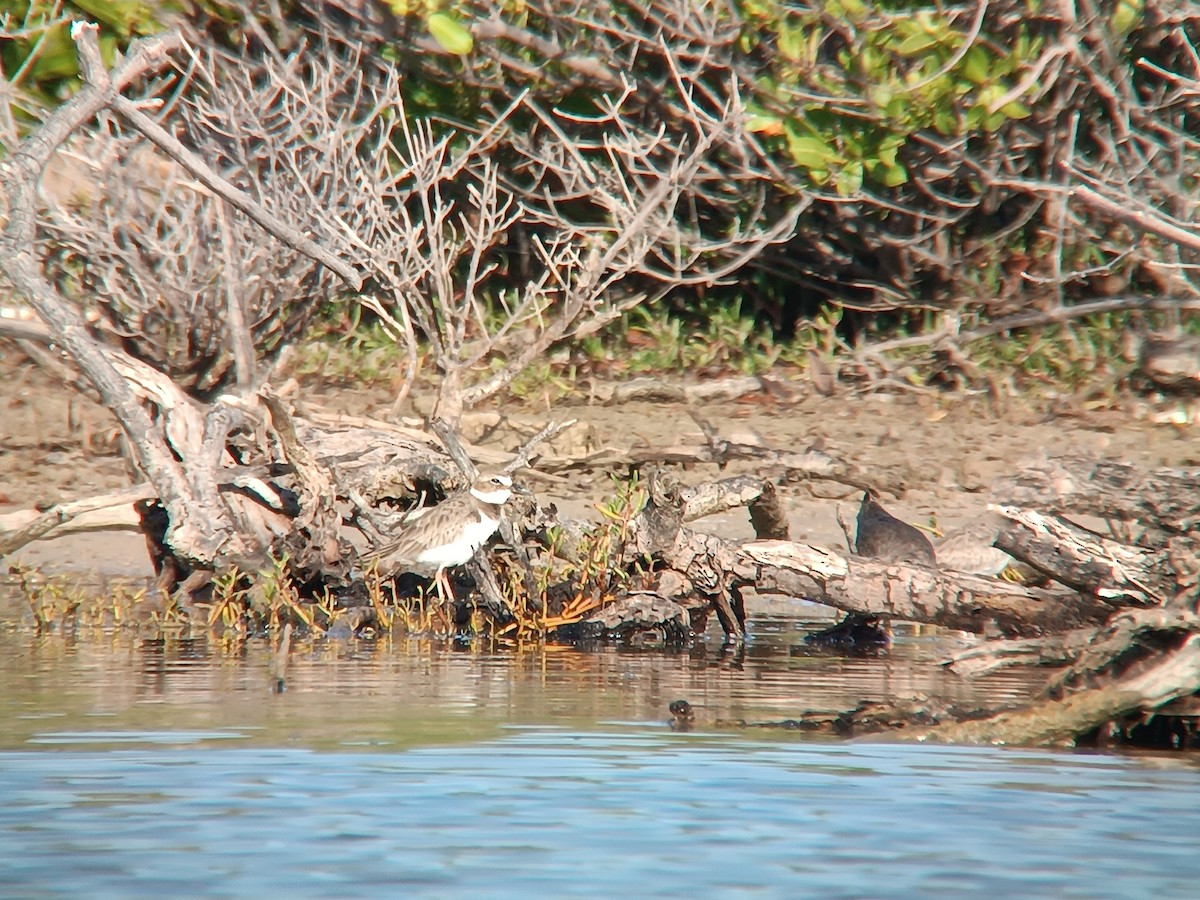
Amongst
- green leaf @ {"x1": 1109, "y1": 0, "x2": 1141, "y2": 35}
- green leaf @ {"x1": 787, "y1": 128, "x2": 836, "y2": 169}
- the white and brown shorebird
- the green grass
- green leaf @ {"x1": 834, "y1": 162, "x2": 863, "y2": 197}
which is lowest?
the white and brown shorebird

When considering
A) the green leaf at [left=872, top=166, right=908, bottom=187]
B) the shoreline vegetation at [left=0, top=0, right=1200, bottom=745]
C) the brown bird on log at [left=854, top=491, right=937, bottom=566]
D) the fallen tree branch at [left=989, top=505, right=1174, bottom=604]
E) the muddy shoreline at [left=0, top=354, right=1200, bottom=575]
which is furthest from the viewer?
the green leaf at [left=872, top=166, right=908, bottom=187]

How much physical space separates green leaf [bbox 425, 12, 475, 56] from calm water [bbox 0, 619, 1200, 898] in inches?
221

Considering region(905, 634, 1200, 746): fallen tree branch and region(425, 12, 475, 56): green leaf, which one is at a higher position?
region(425, 12, 475, 56): green leaf

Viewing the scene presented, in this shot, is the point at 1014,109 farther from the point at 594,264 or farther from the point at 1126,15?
the point at 594,264

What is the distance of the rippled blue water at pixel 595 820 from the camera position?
4.33 meters

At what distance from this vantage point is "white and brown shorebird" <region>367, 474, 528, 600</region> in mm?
8211

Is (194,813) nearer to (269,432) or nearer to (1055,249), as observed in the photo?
(269,432)

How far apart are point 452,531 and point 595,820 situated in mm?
3436

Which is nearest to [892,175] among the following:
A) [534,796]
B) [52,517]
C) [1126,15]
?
[1126,15]

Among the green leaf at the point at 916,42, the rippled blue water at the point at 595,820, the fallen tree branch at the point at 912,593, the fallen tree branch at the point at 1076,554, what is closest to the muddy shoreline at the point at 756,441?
the green leaf at the point at 916,42

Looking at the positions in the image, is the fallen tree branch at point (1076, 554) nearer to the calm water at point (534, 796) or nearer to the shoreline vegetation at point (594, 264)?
the shoreline vegetation at point (594, 264)

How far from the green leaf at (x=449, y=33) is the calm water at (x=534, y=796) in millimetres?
5609

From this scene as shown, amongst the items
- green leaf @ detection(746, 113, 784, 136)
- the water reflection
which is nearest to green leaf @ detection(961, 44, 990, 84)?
green leaf @ detection(746, 113, 784, 136)

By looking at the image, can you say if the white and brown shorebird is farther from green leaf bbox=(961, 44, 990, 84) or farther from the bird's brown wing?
green leaf bbox=(961, 44, 990, 84)
